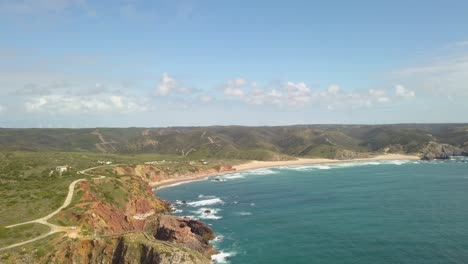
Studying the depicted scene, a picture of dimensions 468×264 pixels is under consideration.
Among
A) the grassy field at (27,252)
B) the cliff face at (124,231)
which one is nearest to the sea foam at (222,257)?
the cliff face at (124,231)

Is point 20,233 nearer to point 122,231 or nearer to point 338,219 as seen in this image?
point 122,231

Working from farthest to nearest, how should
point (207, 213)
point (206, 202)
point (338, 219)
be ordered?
point (206, 202)
point (207, 213)
point (338, 219)

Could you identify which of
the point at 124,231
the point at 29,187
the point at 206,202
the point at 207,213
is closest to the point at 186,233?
the point at 124,231

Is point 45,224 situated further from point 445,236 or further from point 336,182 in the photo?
point 336,182

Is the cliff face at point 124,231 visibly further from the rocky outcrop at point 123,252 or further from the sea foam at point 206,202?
the sea foam at point 206,202

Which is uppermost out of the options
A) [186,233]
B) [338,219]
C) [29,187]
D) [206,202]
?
[29,187]

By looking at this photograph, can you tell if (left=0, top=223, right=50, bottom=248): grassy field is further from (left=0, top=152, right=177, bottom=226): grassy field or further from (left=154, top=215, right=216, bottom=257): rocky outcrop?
(left=154, top=215, right=216, bottom=257): rocky outcrop
